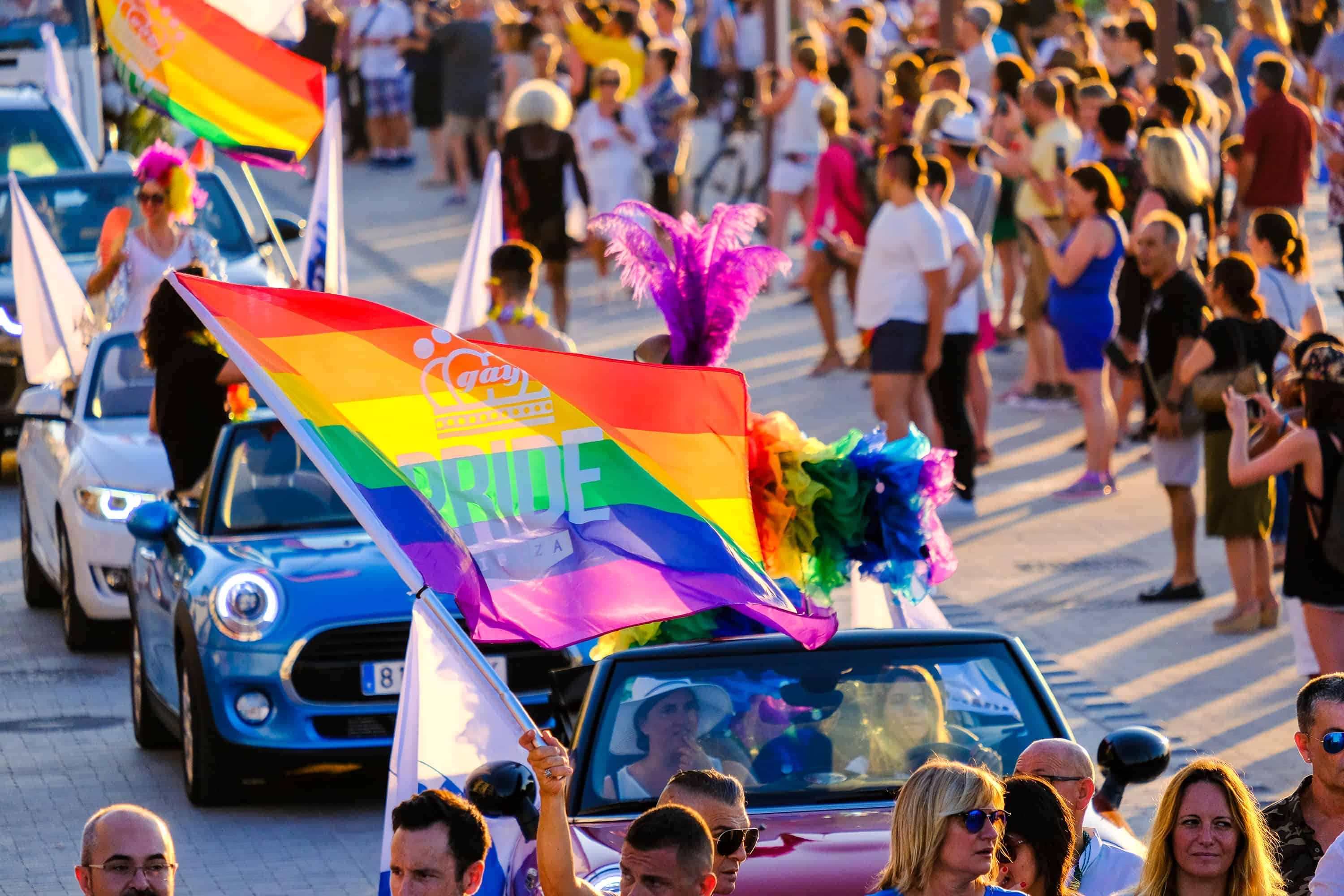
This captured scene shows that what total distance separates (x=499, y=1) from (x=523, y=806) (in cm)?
2430

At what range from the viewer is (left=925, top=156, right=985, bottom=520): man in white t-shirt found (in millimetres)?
13930

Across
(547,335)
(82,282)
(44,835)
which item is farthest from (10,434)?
(44,835)

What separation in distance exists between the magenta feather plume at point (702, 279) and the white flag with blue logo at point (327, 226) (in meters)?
5.29

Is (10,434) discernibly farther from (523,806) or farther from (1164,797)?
(1164,797)

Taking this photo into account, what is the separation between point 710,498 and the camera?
6508 millimetres

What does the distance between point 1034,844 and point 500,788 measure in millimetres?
1524

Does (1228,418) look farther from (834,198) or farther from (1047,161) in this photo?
(834,198)

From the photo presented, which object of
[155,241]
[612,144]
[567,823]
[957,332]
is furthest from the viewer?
[612,144]

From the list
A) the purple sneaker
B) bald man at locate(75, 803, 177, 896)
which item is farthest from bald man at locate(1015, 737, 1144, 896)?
the purple sneaker

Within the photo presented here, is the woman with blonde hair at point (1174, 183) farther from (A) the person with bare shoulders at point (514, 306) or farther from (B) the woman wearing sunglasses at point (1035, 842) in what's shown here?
(B) the woman wearing sunglasses at point (1035, 842)

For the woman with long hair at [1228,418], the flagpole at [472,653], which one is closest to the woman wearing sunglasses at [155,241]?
the woman with long hair at [1228,418]

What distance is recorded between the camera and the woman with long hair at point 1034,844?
4996mm

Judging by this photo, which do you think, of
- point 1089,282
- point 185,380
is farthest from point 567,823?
point 1089,282

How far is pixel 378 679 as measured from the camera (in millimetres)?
9008
